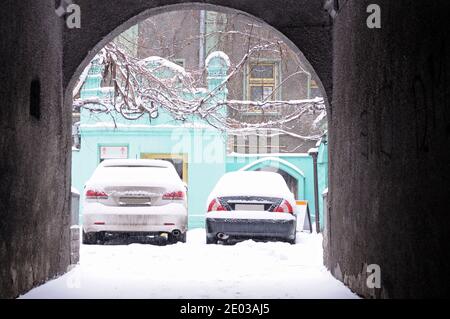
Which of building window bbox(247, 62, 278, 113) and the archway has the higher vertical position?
building window bbox(247, 62, 278, 113)

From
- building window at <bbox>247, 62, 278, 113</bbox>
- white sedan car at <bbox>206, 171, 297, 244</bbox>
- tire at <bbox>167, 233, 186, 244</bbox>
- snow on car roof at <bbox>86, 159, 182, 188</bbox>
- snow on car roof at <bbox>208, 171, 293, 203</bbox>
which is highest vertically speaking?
building window at <bbox>247, 62, 278, 113</bbox>

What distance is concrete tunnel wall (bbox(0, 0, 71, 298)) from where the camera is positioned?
4.74m

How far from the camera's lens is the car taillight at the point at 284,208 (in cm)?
1144

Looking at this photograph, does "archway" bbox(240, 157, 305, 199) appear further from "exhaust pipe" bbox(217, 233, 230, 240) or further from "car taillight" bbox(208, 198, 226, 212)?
"car taillight" bbox(208, 198, 226, 212)

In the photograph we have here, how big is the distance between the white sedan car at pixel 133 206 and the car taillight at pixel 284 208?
159cm

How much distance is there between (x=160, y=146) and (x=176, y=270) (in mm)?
14470

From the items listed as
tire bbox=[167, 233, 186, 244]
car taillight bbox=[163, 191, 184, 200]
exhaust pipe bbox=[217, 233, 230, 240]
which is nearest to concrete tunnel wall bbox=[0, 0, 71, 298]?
car taillight bbox=[163, 191, 184, 200]

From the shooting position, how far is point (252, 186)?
12094 millimetres

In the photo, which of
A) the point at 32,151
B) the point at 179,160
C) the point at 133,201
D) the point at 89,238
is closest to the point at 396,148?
the point at 32,151

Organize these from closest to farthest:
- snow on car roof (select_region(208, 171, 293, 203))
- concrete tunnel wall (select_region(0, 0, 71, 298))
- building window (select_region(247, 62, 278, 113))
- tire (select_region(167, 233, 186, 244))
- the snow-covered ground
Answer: concrete tunnel wall (select_region(0, 0, 71, 298)), the snow-covered ground, snow on car roof (select_region(208, 171, 293, 203)), tire (select_region(167, 233, 186, 244)), building window (select_region(247, 62, 278, 113))

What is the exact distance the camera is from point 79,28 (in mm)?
7395

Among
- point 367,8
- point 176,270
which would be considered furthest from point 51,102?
point 367,8

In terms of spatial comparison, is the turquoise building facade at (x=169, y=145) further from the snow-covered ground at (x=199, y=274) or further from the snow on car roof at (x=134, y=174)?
the snow-covered ground at (x=199, y=274)
